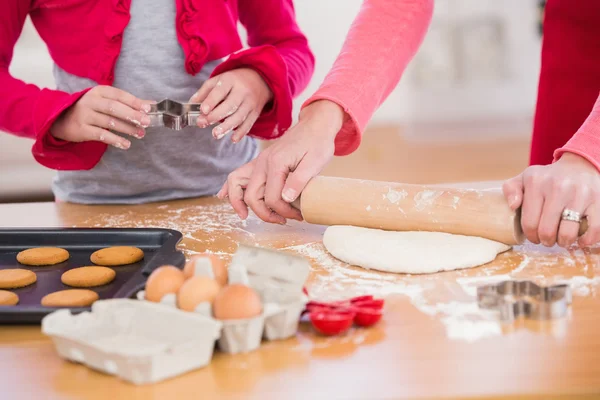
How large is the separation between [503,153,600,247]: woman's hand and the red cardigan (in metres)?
0.56

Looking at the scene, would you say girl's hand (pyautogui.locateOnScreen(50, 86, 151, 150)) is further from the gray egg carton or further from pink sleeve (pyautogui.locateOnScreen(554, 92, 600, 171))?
pink sleeve (pyautogui.locateOnScreen(554, 92, 600, 171))

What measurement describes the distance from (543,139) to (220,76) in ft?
2.18

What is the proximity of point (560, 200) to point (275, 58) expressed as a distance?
624mm

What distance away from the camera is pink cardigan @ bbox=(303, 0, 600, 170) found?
122cm

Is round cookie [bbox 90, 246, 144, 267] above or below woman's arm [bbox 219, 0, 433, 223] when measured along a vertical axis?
below

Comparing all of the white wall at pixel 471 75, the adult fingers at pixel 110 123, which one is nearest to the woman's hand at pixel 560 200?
the adult fingers at pixel 110 123

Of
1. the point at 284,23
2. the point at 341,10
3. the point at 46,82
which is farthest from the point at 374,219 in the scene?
the point at 341,10

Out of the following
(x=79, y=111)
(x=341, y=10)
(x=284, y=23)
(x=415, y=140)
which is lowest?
(x=415, y=140)

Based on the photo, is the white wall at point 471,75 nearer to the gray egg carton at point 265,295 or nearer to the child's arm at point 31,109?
the child's arm at point 31,109

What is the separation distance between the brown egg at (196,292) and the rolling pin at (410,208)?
0.41 metres

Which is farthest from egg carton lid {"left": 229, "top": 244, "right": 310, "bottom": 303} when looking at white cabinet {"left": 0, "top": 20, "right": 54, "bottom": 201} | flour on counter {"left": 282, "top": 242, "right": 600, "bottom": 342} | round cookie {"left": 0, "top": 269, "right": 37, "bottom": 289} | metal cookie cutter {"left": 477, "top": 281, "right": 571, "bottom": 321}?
white cabinet {"left": 0, "top": 20, "right": 54, "bottom": 201}

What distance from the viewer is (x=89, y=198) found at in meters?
1.49

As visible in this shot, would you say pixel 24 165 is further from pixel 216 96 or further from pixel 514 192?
pixel 514 192

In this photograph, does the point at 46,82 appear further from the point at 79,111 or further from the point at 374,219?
the point at 374,219
